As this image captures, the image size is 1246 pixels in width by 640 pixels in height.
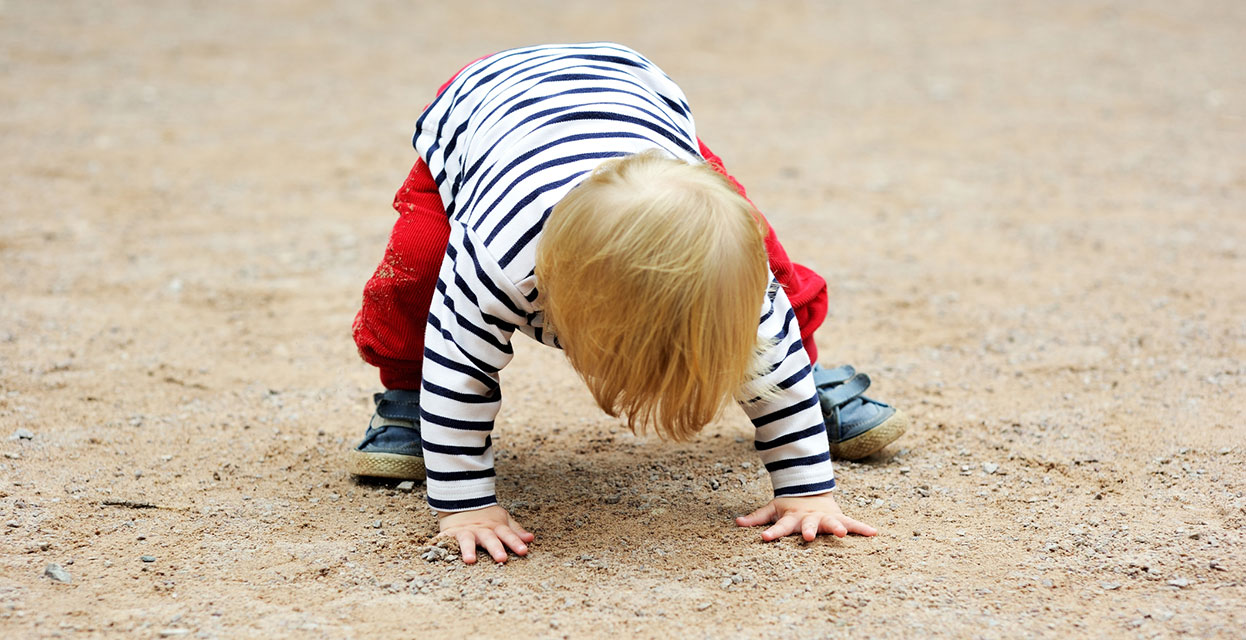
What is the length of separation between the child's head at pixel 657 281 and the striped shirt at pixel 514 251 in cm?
10

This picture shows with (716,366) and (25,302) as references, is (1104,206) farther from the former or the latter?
(25,302)

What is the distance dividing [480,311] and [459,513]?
1.18 feet

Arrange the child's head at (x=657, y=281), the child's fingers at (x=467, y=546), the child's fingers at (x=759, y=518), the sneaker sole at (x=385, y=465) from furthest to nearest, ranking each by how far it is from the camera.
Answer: the sneaker sole at (x=385, y=465)
the child's fingers at (x=759, y=518)
the child's fingers at (x=467, y=546)
the child's head at (x=657, y=281)

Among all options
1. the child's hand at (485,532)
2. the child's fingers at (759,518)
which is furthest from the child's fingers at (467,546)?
the child's fingers at (759,518)

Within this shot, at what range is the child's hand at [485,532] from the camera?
170cm

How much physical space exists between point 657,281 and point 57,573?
0.98 m

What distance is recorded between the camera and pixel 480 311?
5.13 feet

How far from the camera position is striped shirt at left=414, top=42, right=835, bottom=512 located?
1.54m

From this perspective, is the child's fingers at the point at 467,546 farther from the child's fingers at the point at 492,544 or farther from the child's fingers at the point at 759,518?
the child's fingers at the point at 759,518

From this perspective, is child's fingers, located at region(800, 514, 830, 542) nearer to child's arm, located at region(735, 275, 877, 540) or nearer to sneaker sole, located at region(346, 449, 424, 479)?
child's arm, located at region(735, 275, 877, 540)

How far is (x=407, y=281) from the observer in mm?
1842

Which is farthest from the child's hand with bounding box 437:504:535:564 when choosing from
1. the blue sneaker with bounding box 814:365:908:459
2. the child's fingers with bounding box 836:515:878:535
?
the blue sneaker with bounding box 814:365:908:459

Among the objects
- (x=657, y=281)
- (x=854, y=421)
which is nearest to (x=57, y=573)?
(x=657, y=281)

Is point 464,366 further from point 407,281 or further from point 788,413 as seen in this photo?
point 788,413
